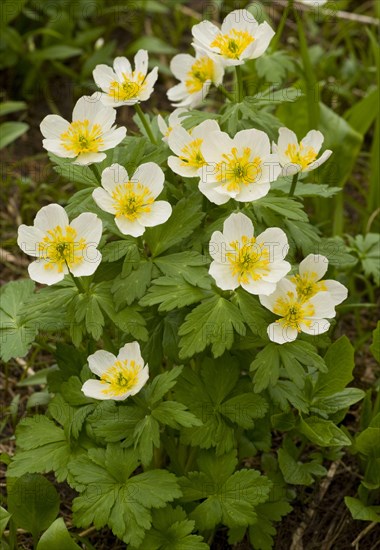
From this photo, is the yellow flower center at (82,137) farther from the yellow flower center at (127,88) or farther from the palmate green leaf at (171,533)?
the palmate green leaf at (171,533)

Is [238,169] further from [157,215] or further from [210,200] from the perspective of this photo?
[157,215]

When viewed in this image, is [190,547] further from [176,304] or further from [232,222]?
[232,222]

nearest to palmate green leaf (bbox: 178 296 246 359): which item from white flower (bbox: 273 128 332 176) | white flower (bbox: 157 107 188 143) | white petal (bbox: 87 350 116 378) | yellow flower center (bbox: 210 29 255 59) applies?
white petal (bbox: 87 350 116 378)

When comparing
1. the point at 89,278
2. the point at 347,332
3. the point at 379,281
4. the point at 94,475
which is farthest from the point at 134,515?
the point at 347,332

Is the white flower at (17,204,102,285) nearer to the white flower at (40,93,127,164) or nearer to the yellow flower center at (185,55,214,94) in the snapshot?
the white flower at (40,93,127,164)

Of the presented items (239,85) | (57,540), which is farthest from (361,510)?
(239,85)

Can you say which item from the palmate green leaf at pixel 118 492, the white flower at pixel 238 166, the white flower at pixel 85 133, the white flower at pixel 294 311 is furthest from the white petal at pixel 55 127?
the palmate green leaf at pixel 118 492
